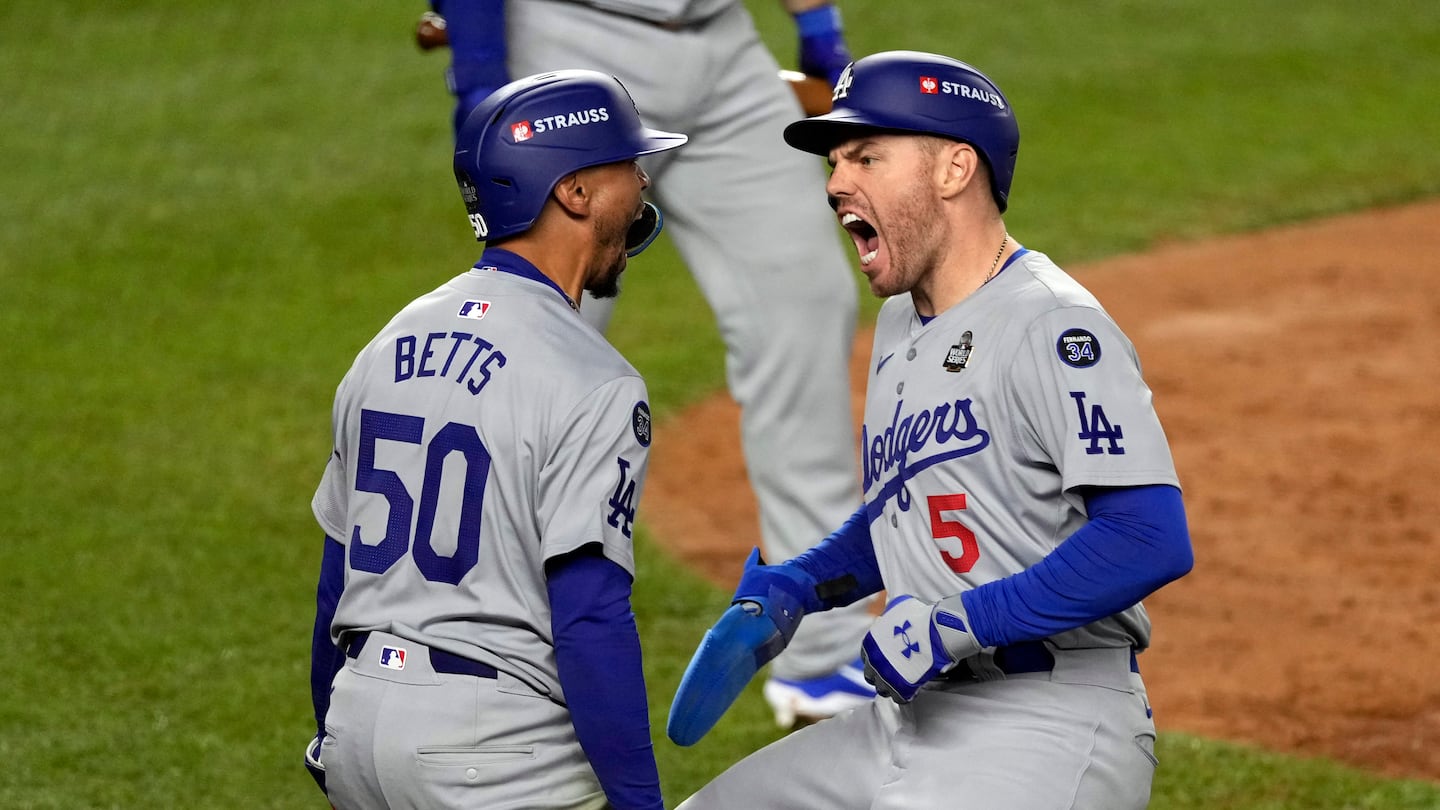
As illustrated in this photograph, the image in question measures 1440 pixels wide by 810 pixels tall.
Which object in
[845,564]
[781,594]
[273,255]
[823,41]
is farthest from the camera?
[273,255]

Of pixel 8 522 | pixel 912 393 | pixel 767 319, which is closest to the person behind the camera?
pixel 912 393

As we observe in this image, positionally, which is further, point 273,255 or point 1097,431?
point 273,255

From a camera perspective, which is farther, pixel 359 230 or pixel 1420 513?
pixel 359 230

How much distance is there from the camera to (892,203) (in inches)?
123

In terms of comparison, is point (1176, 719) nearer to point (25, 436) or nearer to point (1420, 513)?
point (1420, 513)

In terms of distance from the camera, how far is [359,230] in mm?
10031

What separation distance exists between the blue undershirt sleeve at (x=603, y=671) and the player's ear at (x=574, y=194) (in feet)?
1.91

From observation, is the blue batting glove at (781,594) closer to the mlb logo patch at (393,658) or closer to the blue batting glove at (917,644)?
the blue batting glove at (917,644)

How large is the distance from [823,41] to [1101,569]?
246 centimetres

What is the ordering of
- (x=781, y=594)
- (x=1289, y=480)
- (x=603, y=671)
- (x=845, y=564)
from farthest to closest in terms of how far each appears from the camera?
(x=1289, y=480)
(x=845, y=564)
(x=781, y=594)
(x=603, y=671)

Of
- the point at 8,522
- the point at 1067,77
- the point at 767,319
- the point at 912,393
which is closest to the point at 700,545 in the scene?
the point at 767,319

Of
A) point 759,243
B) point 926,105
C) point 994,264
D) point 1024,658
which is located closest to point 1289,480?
point 759,243

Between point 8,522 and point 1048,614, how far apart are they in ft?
14.6

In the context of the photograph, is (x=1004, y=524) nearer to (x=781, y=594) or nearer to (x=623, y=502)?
(x=781, y=594)
